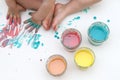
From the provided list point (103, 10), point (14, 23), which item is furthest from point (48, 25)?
point (103, 10)

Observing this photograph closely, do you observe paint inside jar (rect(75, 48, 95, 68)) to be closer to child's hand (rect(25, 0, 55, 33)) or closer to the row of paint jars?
the row of paint jars

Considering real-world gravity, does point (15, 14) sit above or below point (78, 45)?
above

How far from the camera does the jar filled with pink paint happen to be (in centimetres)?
123

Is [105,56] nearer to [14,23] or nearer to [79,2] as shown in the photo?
[79,2]

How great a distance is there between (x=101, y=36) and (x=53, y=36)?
9.2 inches

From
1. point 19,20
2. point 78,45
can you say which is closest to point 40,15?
point 19,20

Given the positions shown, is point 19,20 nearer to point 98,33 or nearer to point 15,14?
point 15,14

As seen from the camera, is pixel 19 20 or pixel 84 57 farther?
pixel 19 20

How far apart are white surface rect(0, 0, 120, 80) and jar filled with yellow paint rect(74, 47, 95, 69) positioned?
41 mm

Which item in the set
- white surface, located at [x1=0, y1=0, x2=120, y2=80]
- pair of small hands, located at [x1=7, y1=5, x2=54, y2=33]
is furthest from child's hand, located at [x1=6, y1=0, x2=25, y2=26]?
white surface, located at [x1=0, y1=0, x2=120, y2=80]

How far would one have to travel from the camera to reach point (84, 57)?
121 cm

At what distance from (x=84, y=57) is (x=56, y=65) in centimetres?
13

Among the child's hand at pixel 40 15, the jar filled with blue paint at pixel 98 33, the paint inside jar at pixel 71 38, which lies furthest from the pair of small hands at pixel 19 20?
the jar filled with blue paint at pixel 98 33

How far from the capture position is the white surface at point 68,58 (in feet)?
4.00
